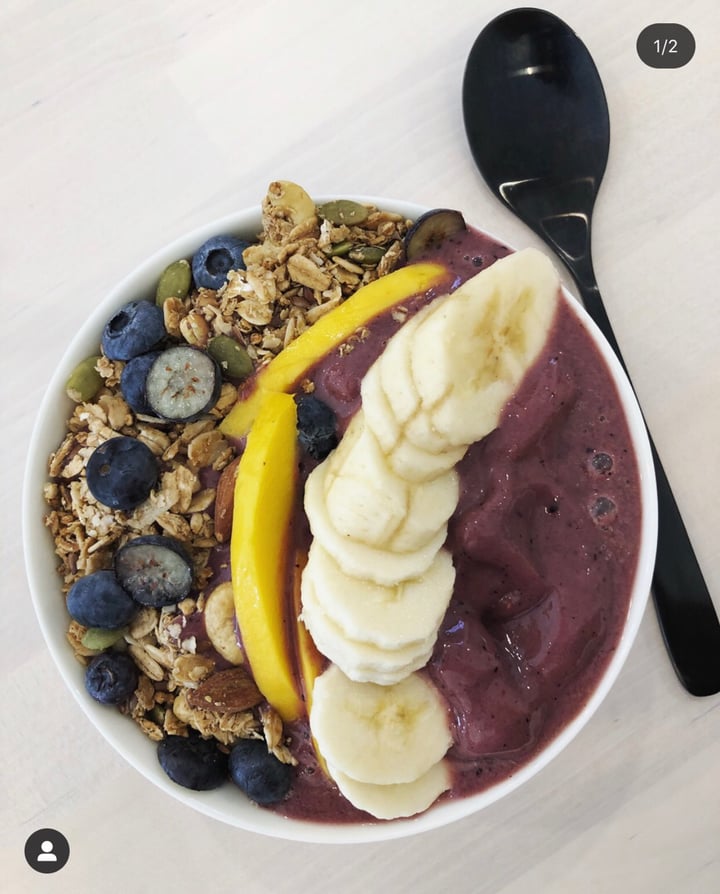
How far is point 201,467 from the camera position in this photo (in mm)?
1106

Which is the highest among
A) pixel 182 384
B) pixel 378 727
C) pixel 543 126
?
pixel 182 384

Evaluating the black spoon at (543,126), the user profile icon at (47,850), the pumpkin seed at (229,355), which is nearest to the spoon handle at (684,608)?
the black spoon at (543,126)

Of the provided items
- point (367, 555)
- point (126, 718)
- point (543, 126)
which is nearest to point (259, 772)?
point (126, 718)

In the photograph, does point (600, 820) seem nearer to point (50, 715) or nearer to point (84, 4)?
point (50, 715)

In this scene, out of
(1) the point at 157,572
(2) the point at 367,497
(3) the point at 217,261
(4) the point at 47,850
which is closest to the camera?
(2) the point at 367,497

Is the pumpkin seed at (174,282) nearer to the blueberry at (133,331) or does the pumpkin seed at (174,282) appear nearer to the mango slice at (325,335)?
the blueberry at (133,331)

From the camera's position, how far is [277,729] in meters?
1.05

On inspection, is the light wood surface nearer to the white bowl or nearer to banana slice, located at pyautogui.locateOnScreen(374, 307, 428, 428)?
the white bowl

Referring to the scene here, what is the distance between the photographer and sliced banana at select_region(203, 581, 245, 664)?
106 centimetres

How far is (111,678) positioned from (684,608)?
783mm

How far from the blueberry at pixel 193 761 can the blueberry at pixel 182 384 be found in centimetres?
40

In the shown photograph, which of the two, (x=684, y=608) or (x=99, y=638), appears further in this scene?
(x=684, y=608)

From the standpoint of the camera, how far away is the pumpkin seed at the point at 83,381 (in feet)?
3.67

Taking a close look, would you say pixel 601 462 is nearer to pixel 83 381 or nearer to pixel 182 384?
pixel 182 384
